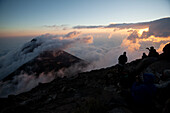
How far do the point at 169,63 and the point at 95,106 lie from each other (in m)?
6.18

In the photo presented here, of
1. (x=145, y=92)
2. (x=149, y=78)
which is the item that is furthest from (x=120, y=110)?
(x=149, y=78)

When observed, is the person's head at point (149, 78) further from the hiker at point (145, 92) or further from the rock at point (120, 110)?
the rock at point (120, 110)

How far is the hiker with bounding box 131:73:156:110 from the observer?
11.2 ft

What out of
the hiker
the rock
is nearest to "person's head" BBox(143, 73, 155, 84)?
the hiker

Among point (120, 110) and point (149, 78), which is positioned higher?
point (149, 78)

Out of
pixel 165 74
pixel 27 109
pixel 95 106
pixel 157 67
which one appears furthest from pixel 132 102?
pixel 27 109

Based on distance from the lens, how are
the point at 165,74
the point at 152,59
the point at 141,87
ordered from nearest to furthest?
the point at 141,87
the point at 165,74
the point at 152,59

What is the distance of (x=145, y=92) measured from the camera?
353 cm

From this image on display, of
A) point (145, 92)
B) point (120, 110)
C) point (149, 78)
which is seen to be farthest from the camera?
point (120, 110)

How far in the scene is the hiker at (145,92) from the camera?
11.2 feet

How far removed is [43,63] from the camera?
183 meters

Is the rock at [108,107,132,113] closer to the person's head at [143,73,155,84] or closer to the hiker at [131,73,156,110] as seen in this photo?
the hiker at [131,73,156,110]

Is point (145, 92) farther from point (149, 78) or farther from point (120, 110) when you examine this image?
point (120, 110)

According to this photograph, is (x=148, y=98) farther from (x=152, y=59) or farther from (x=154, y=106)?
(x=152, y=59)
